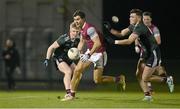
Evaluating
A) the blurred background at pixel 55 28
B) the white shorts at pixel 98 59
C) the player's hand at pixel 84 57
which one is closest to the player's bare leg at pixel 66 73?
the white shorts at pixel 98 59

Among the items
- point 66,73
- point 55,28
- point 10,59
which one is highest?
point 55,28

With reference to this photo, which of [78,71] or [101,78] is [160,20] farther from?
[78,71]

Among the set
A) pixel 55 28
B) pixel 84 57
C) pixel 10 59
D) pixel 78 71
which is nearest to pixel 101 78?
pixel 78 71

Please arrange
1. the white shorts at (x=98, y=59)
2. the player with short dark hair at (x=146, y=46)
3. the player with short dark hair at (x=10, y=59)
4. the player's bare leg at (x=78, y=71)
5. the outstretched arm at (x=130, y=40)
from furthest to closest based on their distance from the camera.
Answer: the player with short dark hair at (x=10, y=59) < the white shorts at (x=98, y=59) < the player's bare leg at (x=78, y=71) < the player with short dark hair at (x=146, y=46) < the outstretched arm at (x=130, y=40)

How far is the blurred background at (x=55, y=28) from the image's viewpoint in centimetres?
3438

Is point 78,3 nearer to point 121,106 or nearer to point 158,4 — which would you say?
point 158,4

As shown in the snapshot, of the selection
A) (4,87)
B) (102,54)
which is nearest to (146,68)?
(102,54)

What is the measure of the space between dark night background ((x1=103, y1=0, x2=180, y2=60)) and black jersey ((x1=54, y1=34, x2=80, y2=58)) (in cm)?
2190

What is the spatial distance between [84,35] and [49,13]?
18356 mm

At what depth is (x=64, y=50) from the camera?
20469mm

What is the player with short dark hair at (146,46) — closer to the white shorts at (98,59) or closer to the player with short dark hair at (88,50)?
the player with short dark hair at (88,50)

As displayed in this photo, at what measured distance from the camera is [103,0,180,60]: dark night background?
4253 centimetres

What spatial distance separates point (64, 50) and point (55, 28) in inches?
677

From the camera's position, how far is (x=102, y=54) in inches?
794
